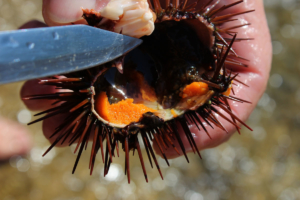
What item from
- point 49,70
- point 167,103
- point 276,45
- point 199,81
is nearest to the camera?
point 49,70

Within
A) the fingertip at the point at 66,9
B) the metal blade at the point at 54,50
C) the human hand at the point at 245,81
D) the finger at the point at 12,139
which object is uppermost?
the fingertip at the point at 66,9

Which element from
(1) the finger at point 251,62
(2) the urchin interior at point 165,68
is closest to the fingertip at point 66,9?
(2) the urchin interior at point 165,68

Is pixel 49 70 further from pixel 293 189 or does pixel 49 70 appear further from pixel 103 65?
pixel 293 189

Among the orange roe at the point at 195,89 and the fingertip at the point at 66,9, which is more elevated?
the fingertip at the point at 66,9

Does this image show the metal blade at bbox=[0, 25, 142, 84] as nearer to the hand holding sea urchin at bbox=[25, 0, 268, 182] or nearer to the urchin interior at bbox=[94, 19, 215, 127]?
the hand holding sea urchin at bbox=[25, 0, 268, 182]

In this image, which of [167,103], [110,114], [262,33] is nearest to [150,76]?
[167,103]

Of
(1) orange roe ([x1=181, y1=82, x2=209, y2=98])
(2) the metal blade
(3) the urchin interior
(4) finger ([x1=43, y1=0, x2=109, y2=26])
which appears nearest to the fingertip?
(4) finger ([x1=43, y1=0, x2=109, y2=26])

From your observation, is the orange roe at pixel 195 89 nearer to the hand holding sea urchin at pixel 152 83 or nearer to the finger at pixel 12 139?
the hand holding sea urchin at pixel 152 83
